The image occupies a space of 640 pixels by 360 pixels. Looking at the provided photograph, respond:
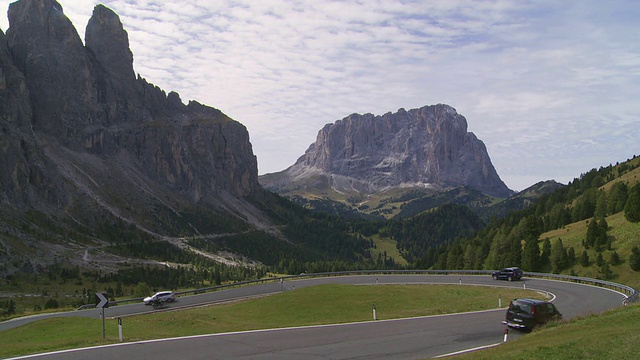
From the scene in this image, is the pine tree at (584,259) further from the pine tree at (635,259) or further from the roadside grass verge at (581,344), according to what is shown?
the roadside grass verge at (581,344)

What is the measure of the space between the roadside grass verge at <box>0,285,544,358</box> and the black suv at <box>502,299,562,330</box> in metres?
8.97

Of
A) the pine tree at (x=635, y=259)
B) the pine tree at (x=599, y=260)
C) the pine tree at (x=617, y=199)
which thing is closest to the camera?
the pine tree at (x=635, y=259)

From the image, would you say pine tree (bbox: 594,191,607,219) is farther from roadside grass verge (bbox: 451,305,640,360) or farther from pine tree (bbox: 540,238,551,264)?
roadside grass verge (bbox: 451,305,640,360)

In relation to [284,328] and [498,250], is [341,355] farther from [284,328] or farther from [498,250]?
[498,250]

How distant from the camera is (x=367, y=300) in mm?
43844

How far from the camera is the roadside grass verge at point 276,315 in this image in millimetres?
28034

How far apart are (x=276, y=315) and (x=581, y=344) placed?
26.5 meters

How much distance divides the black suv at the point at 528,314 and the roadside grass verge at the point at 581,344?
326cm

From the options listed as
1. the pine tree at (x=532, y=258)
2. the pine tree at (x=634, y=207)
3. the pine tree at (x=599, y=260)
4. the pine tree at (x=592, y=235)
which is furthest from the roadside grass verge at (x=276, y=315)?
the pine tree at (x=634, y=207)

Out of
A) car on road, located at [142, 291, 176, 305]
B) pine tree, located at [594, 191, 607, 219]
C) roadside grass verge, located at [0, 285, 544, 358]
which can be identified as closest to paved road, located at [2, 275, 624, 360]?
roadside grass verge, located at [0, 285, 544, 358]

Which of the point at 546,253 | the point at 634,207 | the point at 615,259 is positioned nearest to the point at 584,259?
the point at 615,259

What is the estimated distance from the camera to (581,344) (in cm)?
1744

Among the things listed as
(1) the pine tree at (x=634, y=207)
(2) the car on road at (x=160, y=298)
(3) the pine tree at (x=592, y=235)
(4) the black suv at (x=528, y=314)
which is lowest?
(2) the car on road at (x=160, y=298)

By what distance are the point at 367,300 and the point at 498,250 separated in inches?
2152
